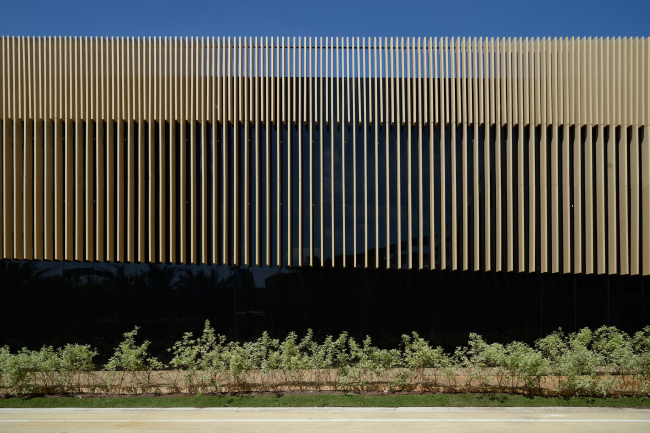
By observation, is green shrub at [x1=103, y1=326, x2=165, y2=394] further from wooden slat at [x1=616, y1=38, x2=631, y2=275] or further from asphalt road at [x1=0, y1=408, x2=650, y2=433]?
wooden slat at [x1=616, y1=38, x2=631, y2=275]

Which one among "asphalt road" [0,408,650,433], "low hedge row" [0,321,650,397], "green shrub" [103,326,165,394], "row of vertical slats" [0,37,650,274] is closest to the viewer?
"asphalt road" [0,408,650,433]

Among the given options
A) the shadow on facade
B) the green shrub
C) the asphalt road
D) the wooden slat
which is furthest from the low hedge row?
the wooden slat

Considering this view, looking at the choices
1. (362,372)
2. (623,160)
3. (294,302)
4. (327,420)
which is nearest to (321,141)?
(294,302)

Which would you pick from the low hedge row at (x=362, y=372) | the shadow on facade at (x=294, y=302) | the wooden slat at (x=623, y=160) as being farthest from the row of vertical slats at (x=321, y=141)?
the low hedge row at (x=362, y=372)

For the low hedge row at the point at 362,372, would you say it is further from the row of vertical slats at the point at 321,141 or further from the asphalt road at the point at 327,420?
the row of vertical slats at the point at 321,141

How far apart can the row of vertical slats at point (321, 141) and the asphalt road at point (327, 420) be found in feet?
13.8

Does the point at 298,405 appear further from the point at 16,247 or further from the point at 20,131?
the point at 20,131

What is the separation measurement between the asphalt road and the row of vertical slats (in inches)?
166

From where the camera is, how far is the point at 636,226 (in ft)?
44.2

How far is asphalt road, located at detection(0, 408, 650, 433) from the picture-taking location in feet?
29.6

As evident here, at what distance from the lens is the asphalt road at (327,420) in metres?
9.02

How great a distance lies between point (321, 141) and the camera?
13.5m

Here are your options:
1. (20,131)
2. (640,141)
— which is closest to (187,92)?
(20,131)

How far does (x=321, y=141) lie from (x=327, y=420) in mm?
7199
